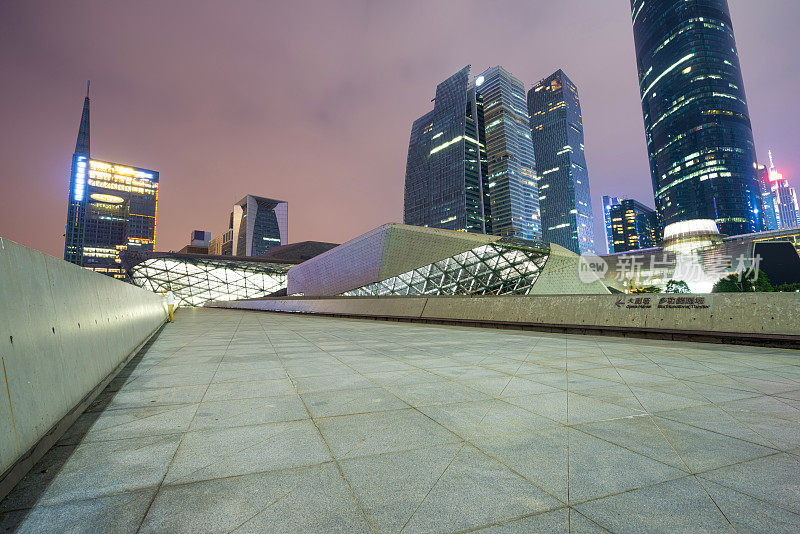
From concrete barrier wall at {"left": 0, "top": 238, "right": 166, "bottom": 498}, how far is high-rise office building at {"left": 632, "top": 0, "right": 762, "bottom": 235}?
7484 inches

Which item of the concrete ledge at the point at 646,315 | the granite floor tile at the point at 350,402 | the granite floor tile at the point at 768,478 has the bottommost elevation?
the granite floor tile at the point at 768,478

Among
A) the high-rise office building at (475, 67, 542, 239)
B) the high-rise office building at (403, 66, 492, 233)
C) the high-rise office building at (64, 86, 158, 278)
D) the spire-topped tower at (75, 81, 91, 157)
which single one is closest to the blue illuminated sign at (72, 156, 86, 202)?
the high-rise office building at (64, 86, 158, 278)

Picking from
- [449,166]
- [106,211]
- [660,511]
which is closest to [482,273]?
[660,511]

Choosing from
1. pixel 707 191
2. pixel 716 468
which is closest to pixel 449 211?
pixel 707 191

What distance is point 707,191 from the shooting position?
145000 millimetres

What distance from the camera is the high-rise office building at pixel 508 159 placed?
168625 mm

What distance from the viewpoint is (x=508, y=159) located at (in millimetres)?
168250

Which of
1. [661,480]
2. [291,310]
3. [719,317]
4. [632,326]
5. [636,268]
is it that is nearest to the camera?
[661,480]

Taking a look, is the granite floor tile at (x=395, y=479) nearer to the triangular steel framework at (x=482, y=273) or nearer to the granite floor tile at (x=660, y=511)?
the granite floor tile at (x=660, y=511)

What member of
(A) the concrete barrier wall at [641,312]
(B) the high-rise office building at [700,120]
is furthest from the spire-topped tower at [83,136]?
(B) the high-rise office building at [700,120]

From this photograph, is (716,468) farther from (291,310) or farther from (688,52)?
(688,52)

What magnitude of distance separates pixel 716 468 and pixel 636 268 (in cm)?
9291

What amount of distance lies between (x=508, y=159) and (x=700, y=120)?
78333 millimetres

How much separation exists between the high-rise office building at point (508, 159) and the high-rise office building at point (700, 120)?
2323 inches
